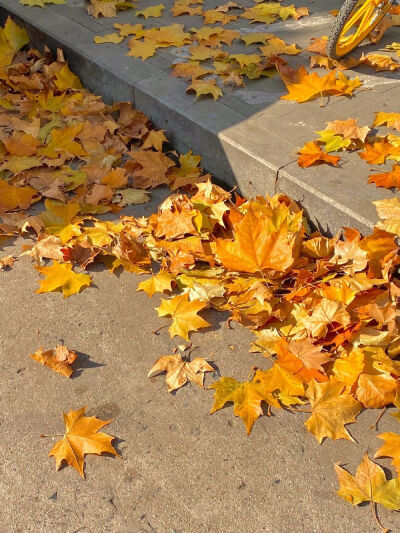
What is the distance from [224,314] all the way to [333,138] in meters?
1.07

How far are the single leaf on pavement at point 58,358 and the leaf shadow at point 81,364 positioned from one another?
0.07 ft

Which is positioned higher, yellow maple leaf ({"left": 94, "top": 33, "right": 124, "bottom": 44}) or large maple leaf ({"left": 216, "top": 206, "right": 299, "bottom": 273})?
yellow maple leaf ({"left": 94, "top": 33, "right": 124, "bottom": 44})

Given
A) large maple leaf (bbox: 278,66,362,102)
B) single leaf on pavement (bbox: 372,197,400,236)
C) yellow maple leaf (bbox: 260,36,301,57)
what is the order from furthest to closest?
yellow maple leaf (bbox: 260,36,301,57)
large maple leaf (bbox: 278,66,362,102)
single leaf on pavement (bbox: 372,197,400,236)

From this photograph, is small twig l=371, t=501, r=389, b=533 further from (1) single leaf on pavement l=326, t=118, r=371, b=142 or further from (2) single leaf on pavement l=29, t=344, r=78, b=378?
(1) single leaf on pavement l=326, t=118, r=371, b=142

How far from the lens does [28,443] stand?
217cm

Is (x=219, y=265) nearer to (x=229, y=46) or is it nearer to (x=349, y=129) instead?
(x=349, y=129)

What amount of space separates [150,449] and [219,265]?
0.96 meters

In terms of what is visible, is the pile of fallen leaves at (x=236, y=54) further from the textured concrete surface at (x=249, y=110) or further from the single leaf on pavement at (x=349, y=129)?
the single leaf on pavement at (x=349, y=129)

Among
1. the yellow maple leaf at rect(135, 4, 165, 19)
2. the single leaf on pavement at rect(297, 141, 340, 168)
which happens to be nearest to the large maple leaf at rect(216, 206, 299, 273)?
the single leaf on pavement at rect(297, 141, 340, 168)

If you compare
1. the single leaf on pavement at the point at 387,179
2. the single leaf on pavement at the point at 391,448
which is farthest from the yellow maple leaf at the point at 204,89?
the single leaf on pavement at the point at 391,448

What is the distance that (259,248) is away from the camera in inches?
101

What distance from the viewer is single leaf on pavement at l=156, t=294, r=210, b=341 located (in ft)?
8.39

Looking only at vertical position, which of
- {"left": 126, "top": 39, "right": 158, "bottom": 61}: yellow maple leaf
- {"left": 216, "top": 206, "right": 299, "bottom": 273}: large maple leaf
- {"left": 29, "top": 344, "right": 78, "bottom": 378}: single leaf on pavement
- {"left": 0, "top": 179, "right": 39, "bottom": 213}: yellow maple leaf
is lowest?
{"left": 29, "top": 344, "right": 78, "bottom": 378}: single leaf on pavement

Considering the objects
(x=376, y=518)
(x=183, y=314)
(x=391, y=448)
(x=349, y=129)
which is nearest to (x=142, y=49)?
(x=349, y=129)
